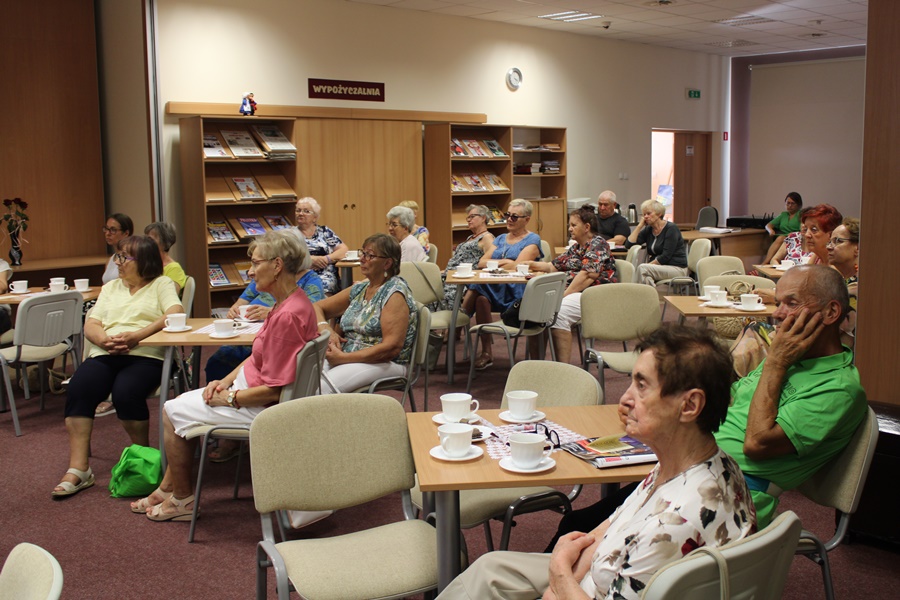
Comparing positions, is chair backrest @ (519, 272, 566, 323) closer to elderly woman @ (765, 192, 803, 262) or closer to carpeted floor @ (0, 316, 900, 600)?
carpeted floor @ (0, 316, 900, 600)

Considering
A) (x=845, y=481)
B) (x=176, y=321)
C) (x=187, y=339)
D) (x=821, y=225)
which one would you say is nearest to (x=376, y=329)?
(x=187, y=339)

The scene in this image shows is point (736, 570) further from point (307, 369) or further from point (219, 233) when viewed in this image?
point (219, 233)

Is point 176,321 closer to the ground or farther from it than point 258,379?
farther from it

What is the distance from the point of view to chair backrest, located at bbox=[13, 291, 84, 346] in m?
5.37

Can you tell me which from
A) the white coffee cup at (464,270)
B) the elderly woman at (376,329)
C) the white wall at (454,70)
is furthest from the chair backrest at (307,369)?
the white wall at (454,70)

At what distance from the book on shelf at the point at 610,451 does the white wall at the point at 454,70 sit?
22.8 feet

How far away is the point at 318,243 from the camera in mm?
7750

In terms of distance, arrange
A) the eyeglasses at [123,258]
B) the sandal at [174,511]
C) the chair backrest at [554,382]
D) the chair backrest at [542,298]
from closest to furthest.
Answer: the chair backrest at [554,382] → the sandal at [174,511] → the eyeglasses at [123,258] → the chair backrest at [542,298]

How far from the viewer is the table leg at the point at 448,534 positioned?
2.49 metres

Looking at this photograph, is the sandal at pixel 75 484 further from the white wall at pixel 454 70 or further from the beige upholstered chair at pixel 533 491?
the white wall at pixel 454 70

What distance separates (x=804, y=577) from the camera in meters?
3.40

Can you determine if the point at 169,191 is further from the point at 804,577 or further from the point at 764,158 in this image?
the point at 764,158

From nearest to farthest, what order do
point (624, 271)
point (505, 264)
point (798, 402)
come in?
point (798, 402)
point (505, 264)
point (624, 271)

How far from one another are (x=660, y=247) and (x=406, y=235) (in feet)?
9.76
